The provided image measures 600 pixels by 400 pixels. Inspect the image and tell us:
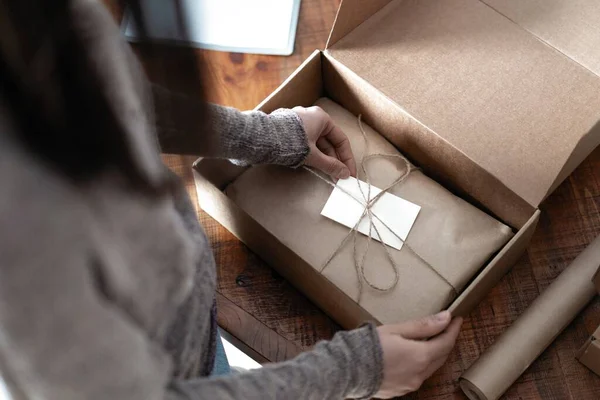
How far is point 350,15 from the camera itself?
0.87m

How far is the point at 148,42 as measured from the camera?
36cm

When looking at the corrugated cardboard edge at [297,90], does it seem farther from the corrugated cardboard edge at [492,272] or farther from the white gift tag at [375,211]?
the corrugated cardboard edge at [492,272]

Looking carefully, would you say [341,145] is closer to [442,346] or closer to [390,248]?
[390,248]

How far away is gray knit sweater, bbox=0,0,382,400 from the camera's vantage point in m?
0.34

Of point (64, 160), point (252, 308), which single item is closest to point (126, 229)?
point (64, 160)

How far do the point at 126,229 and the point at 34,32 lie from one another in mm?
118

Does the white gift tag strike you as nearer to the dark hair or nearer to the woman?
the woman

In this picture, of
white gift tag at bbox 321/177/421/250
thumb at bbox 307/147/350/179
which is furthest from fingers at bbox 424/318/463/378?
thumb at bbox 307/147/350/179

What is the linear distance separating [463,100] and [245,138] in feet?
0.96

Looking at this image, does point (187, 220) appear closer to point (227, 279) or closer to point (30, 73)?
point (30, 73)

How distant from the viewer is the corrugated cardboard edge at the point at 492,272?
733 mm

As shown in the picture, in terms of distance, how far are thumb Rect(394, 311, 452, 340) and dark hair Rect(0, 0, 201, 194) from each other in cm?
41

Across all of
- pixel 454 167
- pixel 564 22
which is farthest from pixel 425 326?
pixel 564 22

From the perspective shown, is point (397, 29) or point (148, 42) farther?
point (397, 29)
